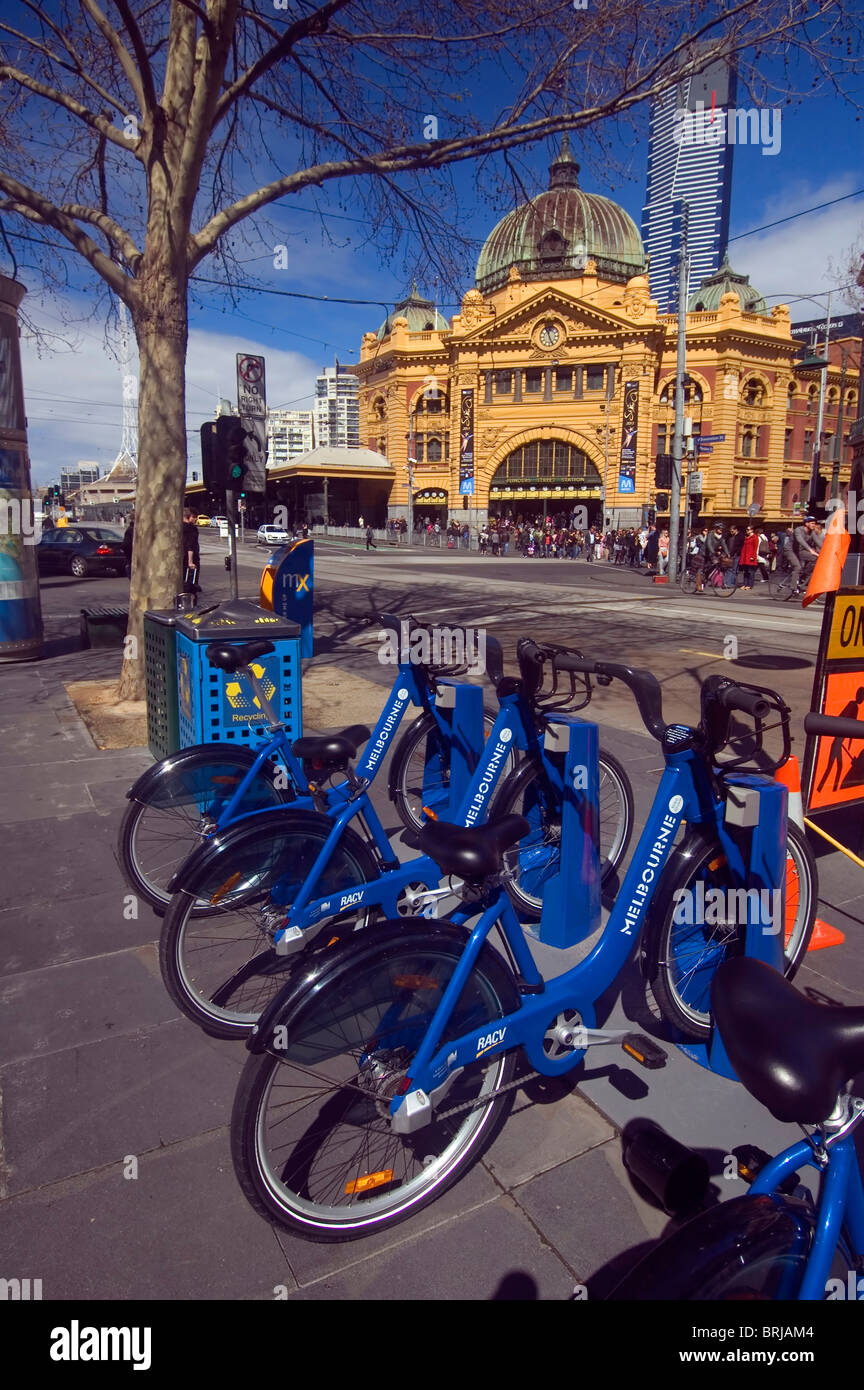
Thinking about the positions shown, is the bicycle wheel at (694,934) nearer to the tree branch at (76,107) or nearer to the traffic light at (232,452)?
the traffic light at (232,452)

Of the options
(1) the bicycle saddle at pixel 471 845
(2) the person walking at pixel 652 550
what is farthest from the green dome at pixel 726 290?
(1) the bicycle saddle at pixel 471 845

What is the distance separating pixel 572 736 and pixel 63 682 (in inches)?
308

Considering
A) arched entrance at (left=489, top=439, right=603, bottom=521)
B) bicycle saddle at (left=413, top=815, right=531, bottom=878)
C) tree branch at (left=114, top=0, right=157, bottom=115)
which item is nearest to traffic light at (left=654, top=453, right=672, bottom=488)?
tree branch at (left=114, top=0, right=157, bottom=115)

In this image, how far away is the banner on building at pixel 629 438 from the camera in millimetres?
55438

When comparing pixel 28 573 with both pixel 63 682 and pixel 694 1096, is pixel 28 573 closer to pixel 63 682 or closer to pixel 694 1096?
pixel 63 682

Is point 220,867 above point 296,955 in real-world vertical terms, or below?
above

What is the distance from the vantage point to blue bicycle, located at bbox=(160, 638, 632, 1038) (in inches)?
120

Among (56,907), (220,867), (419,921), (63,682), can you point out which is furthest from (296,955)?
(63,682)

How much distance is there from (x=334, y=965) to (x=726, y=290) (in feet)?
228

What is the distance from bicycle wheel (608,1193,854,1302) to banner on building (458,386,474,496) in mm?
58366

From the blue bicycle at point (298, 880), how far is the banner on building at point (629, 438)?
181 ft

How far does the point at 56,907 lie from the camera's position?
4172mm

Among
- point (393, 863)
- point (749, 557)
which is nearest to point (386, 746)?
point (393, 863)
